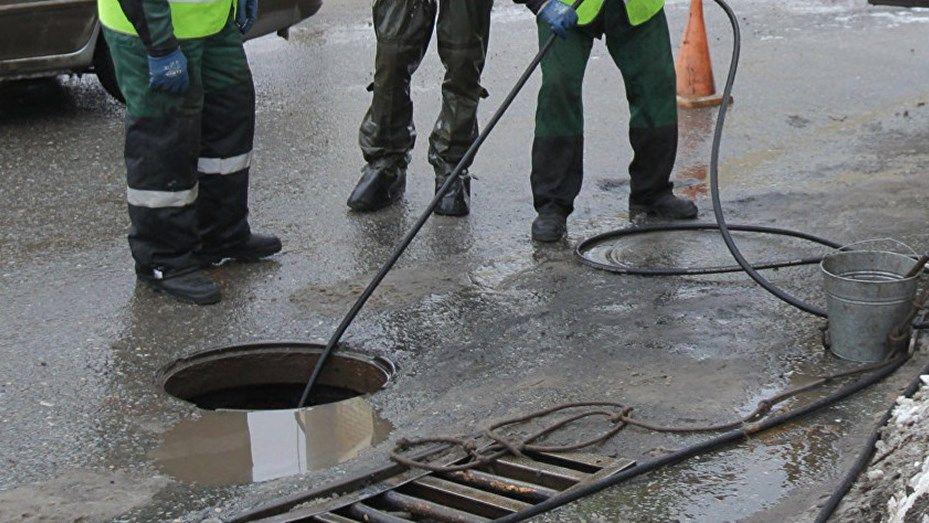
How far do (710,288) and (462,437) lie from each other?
1570 millimetres

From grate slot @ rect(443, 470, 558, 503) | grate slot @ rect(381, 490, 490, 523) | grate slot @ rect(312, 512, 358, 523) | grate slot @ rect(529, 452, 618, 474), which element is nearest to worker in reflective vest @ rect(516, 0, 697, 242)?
grate slot @ rect(529, 452, 618, 474)

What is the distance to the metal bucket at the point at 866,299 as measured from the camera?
4.17 metres

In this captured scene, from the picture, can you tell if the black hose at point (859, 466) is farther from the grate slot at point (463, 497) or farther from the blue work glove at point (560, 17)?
the blue work glove at point (560, 17)

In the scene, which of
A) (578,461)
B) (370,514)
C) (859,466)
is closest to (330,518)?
(370,514)

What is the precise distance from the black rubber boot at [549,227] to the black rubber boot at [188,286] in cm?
143

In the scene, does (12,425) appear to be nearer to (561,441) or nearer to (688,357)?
(561,441)

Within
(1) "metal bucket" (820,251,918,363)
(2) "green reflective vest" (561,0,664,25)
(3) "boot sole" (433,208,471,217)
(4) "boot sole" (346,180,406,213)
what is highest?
(2) "green reflective vest" (561,0,664,25)

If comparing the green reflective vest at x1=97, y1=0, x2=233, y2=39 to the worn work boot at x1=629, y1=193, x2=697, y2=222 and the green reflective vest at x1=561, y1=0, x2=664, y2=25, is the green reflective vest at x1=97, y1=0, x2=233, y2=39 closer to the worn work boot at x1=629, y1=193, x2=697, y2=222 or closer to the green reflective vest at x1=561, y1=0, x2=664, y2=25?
the green reflective vest at x1=561, y1=0, x2=664, y2=25

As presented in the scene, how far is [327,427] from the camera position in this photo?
4.16 meters

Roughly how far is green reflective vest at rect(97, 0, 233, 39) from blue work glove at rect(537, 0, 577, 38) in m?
1.26

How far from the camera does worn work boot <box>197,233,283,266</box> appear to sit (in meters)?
5.53

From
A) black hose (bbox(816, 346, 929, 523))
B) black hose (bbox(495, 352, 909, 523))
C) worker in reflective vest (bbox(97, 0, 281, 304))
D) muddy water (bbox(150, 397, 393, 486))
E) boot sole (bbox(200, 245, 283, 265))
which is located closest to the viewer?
black hose (bbox(816, 346, 929, 523))

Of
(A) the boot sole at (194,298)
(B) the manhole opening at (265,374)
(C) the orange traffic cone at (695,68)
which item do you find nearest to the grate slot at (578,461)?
(B) the manhole opening at (265,374)

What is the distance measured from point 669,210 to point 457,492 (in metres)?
2.71
